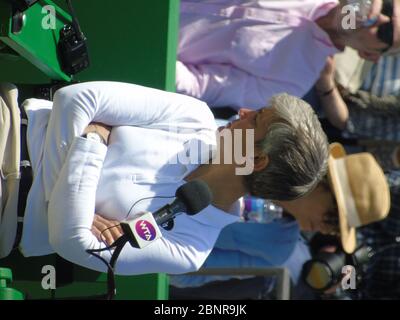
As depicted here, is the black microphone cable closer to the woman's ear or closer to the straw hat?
the woman's ear

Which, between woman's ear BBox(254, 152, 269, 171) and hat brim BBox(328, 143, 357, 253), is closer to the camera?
woman's ear BBox(254, 152, 269, 171)

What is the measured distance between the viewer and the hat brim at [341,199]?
8.84 feet

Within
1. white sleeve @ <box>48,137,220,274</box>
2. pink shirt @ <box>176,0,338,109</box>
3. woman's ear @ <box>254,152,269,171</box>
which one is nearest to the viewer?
white sleeve @ <box>48,137,220,274</box>

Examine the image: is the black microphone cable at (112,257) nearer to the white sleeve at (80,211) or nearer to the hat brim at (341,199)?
the white sleeve at (80,211)

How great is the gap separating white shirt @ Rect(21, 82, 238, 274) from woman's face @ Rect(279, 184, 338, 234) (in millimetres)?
746

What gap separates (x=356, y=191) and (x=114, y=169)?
130 cm

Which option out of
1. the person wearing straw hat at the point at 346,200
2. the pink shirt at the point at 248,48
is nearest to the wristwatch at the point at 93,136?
the pink shirt at the point at 248,48

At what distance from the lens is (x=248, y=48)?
2607mm

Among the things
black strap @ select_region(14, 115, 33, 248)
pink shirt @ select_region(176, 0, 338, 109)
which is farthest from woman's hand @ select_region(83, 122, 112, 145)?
pink shirt @ select_region(176, 0, 338, 109)

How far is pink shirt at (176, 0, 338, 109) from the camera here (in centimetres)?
261

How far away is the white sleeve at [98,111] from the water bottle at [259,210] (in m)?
1.01

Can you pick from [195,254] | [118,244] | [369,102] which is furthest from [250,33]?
[118,244]

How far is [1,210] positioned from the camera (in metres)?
1.76

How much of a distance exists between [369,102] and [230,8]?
81cm
